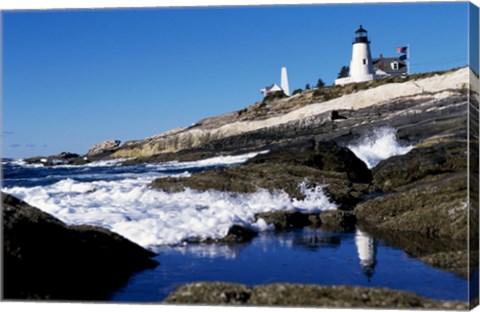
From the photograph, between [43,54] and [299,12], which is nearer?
[299,12]

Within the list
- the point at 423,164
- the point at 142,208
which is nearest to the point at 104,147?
the point at 142,208

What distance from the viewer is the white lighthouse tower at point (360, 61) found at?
25.3 ft

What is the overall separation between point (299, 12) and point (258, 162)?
1.65 meters

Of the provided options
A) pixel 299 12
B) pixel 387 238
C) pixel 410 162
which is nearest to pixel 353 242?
pixel 387 238

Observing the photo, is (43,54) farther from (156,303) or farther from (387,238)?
(387,238)

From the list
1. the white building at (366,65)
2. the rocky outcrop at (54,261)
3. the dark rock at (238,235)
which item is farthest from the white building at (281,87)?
the rocky outcrop at (54,261)

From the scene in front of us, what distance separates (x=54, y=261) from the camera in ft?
25.0

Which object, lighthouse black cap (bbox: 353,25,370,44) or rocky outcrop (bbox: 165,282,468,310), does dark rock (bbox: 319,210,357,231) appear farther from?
lighthouse black cap (bbox: 353,25,370,44)

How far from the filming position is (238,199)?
869 centimetres

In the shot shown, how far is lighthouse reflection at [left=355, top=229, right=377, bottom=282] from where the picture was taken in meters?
7.42

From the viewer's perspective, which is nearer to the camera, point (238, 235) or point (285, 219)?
point (238, 235)

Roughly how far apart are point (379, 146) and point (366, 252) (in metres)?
1.09

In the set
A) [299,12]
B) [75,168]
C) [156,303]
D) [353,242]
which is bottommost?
[156,303]

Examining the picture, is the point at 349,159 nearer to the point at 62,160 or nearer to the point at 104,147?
the point at 104,147
